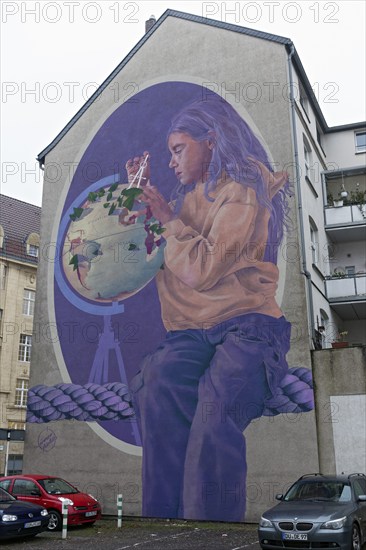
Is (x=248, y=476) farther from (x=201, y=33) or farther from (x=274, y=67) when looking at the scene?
(x=201, y=33)

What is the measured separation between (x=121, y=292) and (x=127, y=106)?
836 cm

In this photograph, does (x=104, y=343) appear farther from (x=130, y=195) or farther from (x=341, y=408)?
(x=341, y=408)

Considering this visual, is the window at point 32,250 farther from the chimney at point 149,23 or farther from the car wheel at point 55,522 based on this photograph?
the car wheel at point 55,522

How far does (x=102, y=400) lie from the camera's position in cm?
2247

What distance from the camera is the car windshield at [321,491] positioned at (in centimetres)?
1262

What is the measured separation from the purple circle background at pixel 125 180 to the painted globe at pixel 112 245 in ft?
2.07

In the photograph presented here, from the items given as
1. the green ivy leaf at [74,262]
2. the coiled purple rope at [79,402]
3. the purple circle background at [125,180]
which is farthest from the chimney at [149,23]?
the coiled purple rope at [79,402]

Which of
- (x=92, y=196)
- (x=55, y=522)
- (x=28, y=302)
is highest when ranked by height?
(x=28, y=302)

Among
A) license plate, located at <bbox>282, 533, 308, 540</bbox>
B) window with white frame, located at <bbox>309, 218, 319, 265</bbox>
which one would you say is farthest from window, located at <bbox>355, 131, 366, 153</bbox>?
license plate, located at <bbox>282, 533, 308, 540</bbox>

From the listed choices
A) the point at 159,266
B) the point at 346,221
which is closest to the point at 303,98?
the point at 346,221

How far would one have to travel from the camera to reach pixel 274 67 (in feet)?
75.5

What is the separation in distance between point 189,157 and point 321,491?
47.2ft

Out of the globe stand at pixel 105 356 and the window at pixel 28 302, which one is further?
the window at pixel 28 302

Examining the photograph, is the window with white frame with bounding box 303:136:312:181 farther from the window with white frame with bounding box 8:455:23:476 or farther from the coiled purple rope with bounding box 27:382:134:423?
the window with white frame with bounding box 8:455:23:476
